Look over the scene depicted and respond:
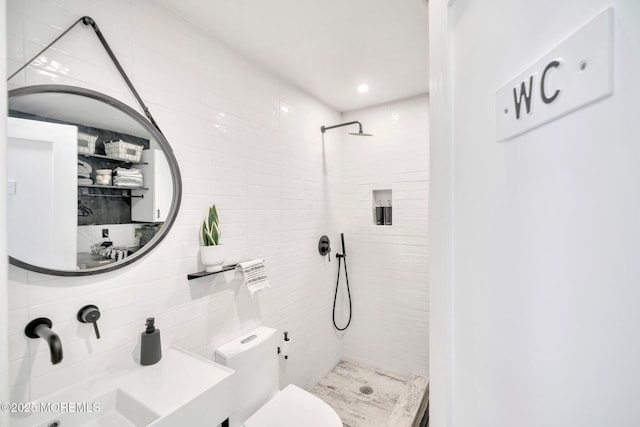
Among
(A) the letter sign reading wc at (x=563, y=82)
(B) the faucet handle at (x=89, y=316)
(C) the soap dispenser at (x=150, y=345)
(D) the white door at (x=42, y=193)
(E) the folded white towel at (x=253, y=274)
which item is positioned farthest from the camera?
(E) the folded white towel at (x=253, y=274)

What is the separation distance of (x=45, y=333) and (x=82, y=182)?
0.57 metres

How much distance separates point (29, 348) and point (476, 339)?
4.76 ft

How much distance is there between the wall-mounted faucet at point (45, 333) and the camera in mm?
858

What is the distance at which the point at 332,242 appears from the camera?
2736 mm

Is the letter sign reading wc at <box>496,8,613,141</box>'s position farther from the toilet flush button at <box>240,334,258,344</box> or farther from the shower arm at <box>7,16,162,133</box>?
the toilet flush button at <box>240,334,258,344</box>

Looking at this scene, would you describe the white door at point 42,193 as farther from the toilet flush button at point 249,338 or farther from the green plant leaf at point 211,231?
the toilet flush button at point 249,338

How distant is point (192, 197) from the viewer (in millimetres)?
1500

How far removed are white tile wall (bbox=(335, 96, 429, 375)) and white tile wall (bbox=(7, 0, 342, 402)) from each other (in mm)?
424

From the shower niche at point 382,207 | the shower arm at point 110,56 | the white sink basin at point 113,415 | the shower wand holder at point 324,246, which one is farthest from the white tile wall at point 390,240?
the white sink basin at point 113,415

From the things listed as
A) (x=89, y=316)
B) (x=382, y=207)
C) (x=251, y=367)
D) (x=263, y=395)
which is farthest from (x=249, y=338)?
(x=382, y=207)

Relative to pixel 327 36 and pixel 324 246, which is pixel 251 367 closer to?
pixel 324 246

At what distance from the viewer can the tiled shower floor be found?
5.84ft

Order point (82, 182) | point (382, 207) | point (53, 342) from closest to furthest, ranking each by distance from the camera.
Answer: point (53, 342) → point (82, 182) → point (382, 207)

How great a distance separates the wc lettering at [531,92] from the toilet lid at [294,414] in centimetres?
160
